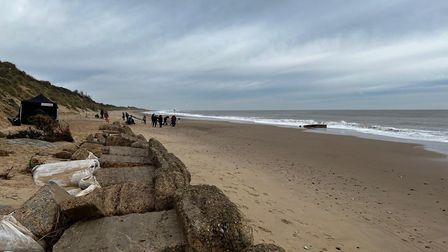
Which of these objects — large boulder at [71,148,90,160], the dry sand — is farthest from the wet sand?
large boulder at [71,148,90,160]

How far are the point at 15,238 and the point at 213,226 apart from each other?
190 cm

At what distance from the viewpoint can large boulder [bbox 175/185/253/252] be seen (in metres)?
3.17

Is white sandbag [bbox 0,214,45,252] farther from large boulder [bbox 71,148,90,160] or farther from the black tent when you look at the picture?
the black tent

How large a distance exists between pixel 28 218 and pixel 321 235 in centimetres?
407

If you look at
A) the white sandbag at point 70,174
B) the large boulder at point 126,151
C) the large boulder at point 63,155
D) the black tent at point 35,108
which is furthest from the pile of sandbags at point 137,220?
the black tent at point 35,108

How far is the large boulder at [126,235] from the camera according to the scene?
3.29 meters

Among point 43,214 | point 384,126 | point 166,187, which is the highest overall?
point 166,187

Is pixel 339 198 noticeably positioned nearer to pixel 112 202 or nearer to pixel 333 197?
pixel 333 197

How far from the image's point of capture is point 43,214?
12.3 feet

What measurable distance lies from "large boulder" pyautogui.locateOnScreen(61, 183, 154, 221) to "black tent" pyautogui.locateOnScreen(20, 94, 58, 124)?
16.7 meters

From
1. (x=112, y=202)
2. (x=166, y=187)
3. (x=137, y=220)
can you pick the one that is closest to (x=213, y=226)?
(x=137, y=220)

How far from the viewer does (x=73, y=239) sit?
11.4 ft

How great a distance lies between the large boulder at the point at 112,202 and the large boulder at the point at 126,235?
0.12 m

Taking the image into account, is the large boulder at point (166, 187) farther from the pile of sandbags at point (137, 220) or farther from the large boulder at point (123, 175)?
the large boulder at point (123, 175)
